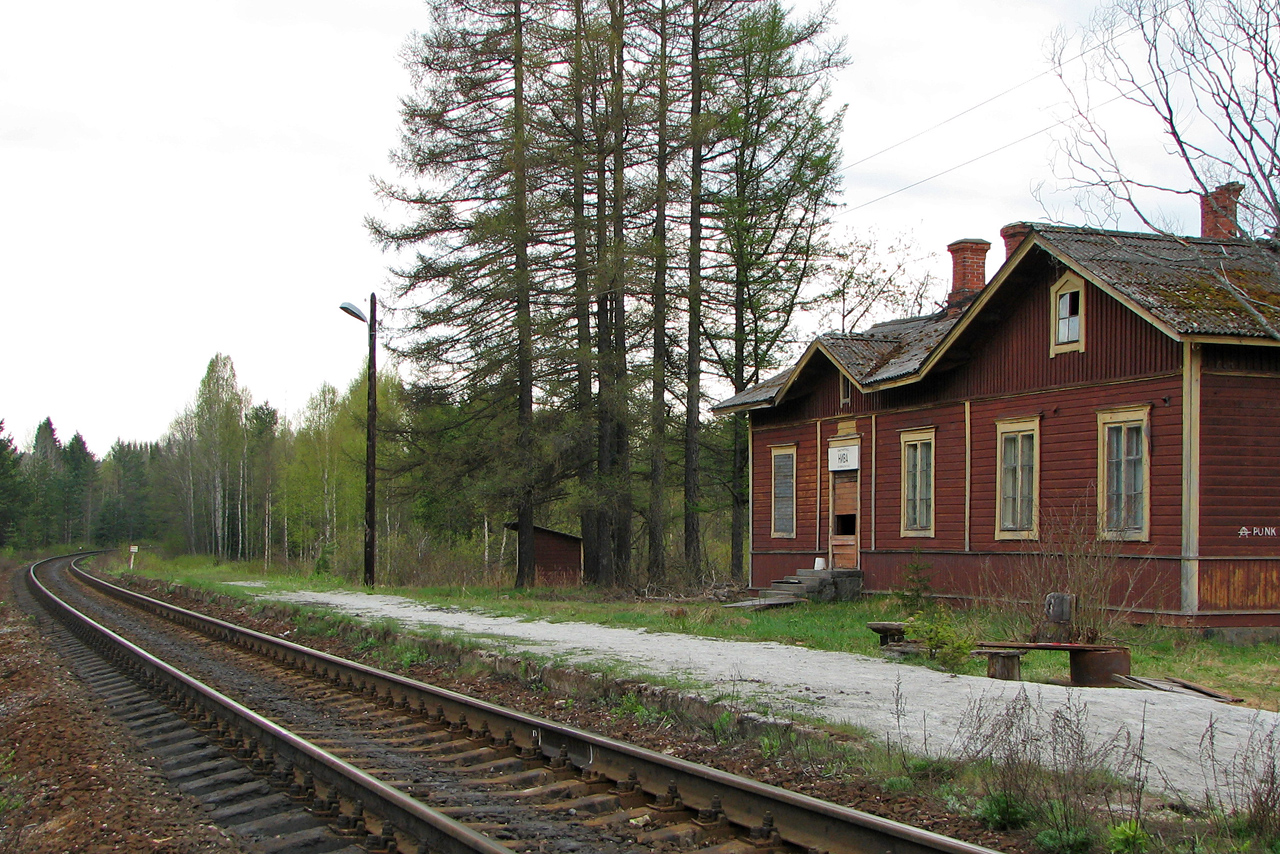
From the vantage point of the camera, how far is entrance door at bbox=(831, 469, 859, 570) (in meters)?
22.0

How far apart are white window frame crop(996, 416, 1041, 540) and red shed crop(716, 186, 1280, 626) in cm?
3

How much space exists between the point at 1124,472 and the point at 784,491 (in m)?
9.45

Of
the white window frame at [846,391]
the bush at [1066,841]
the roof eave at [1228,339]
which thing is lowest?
the bush at [1066,841]

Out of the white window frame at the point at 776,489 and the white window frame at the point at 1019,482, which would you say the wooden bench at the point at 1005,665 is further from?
the white window frame at the point at 776,489

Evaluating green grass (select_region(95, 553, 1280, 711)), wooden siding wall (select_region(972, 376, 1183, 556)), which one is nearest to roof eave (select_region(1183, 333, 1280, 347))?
wooden siding wall (select_region(972, 376, 1183, 556))

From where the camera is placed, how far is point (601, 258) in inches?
1082

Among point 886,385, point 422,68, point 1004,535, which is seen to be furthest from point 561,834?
point 422,68

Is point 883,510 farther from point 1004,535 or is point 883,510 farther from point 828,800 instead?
point 828,800

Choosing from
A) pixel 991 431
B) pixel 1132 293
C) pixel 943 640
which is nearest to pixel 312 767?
pixel 943 640

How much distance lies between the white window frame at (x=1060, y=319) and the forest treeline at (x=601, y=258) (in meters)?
11.3

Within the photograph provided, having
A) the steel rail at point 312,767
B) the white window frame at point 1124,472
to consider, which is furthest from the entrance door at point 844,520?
the steel rail at point 312,767

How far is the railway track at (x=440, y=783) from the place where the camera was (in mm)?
5434

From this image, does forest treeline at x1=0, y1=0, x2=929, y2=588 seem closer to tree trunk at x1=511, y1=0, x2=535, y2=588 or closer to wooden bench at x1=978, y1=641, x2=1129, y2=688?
tree trunk at x1=511, y1=0, x2=535, y2=588

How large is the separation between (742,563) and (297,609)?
55.8ft
